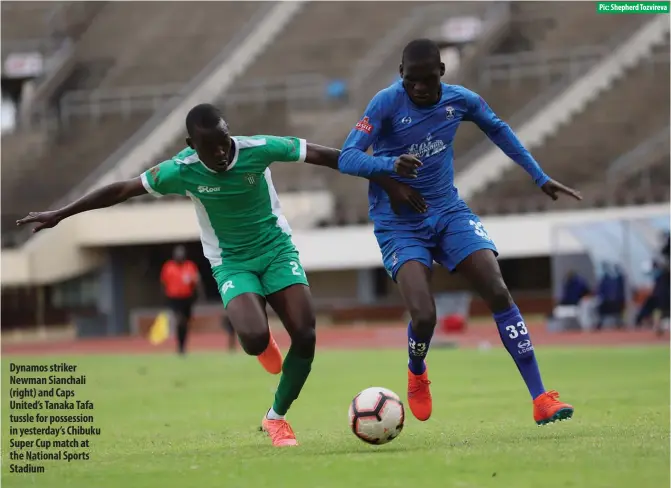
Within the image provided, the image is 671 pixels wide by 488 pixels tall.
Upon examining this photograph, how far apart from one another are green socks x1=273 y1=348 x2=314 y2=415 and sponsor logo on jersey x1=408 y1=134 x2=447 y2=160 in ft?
5.91

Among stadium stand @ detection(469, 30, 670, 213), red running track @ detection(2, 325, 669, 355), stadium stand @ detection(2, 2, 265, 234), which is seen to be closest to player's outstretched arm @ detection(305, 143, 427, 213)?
red running track @ detection(2, 325, 669, 355)

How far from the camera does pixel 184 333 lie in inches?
1047

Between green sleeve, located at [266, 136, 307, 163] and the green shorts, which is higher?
green sleeve, located at [266, 136, 307, 163]

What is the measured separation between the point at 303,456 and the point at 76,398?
917 centimetres

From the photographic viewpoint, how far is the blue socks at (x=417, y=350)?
32.3ft

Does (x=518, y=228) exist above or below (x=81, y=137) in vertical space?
below

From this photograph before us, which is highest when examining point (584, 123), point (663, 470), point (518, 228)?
point (584, 123)

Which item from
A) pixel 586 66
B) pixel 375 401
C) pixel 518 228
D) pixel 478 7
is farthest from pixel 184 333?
pixel 478 7

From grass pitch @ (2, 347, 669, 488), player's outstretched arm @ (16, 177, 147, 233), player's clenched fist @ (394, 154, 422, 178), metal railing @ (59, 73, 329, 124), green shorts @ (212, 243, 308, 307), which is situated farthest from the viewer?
metal railing @ (59, 73, 329, 124)

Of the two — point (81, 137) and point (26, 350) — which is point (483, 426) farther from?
point (81, 137)

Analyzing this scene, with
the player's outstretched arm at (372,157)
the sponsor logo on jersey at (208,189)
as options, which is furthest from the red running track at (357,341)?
the sponsor logo on jersey at (208,189)

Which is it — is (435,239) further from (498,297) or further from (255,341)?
(255,341)

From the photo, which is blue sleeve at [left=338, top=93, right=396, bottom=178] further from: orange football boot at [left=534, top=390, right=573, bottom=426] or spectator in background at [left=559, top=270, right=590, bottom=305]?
spectator in background at [left=559, top=270, right=590, bottom=305]

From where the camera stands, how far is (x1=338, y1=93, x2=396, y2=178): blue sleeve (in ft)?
30.7
